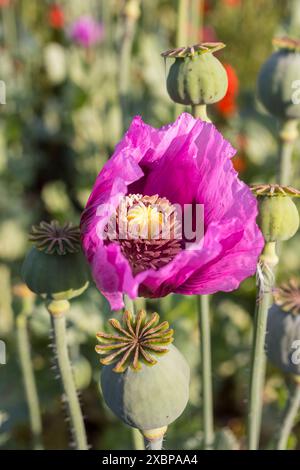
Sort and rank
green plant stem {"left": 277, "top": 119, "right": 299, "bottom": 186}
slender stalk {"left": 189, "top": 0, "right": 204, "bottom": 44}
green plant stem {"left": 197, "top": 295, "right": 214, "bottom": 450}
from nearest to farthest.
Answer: green plant stem {"left": 197, "top": 295, "right": 214, "bottom": 450}
green plant stem {"left": 277, "top": 119, "right": 299, "bottom": 186}
slender stalk {"left": 189, "top": 0, "right": 204, "bottom": 44}

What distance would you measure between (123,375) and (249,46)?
2.31 metres

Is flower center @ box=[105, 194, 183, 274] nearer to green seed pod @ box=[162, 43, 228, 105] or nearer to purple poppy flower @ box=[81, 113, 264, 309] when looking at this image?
purple poppy flower @ box=[81, 113, 264, 309]

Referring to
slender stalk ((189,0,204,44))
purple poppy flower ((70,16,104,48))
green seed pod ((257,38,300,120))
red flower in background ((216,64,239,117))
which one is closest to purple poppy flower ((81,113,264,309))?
green seed pod ((257,38,300,120))

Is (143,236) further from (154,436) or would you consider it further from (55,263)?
(154,436)

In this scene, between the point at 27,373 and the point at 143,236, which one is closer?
the point at 143,236

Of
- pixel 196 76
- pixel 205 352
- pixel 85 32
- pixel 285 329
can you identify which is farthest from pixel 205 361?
pixel 85 32

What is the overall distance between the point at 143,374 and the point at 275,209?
0.20 m

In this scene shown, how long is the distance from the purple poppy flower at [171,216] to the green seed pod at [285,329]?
17 centimetres

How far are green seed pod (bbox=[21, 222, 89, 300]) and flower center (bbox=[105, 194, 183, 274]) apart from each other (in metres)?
0.05

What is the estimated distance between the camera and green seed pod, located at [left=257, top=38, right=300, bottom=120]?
78 cm

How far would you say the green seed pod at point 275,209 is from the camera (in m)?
0.57

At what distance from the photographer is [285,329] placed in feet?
2.36

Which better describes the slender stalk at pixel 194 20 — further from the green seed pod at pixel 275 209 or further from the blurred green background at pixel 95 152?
the green seed pod at pixel 275 209

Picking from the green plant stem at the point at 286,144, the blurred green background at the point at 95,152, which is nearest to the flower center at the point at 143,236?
the green plant stem at the point at 286,144
